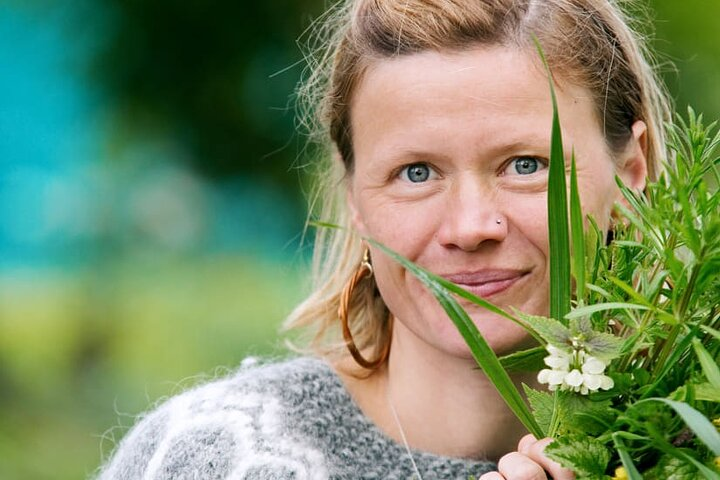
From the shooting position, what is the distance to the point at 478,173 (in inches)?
57.5

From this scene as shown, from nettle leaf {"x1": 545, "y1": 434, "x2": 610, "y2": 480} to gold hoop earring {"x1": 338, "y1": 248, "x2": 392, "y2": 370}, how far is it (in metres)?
0.78

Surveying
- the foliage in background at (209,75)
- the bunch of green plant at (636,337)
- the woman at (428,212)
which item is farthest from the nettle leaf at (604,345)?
the foliage in background at (209,75)

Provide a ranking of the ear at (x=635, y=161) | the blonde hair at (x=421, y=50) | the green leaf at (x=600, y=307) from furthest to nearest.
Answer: the ear at (x=635, y=161) < the blonde hair at (x=421, y=50) < the green leaf at (x=600, y=307)

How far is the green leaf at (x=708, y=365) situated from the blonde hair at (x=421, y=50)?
59 cm

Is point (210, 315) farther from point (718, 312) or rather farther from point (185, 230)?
point (718, 312)

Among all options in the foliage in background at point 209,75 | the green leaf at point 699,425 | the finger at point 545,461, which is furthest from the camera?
the foliage in background at point 209,75

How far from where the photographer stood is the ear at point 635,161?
1649 millimetres

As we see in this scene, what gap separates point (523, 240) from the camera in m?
1.46

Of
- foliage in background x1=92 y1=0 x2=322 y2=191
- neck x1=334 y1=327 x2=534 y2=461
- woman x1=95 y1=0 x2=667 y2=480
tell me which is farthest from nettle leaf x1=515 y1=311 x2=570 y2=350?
foliage in background x1=92 y1=0 x2=322 y2=191

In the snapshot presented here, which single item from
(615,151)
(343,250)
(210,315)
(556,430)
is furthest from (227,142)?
(556,430)

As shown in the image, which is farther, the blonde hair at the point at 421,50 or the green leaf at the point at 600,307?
the blonde hair at the point at 421,50

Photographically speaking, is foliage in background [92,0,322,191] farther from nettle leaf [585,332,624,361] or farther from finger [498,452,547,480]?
nettle leaf [585,332,624,361]

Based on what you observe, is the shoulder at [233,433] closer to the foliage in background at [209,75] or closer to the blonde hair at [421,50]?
the blonde hair at [421,50]

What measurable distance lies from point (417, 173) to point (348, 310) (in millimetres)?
441
